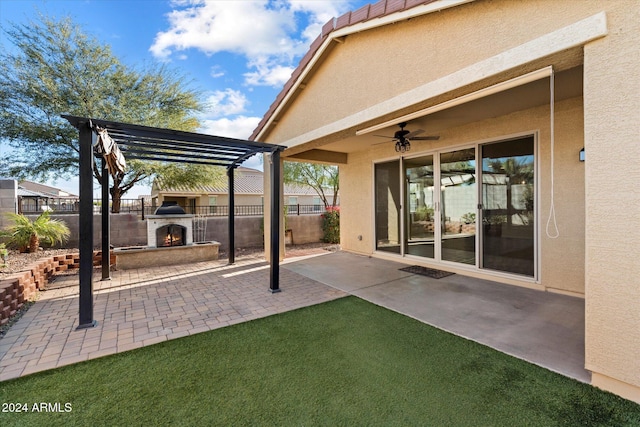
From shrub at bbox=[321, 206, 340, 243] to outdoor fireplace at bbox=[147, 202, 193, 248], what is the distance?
17.2 feet

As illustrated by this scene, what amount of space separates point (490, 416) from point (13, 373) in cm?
423

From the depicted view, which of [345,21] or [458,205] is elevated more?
[345,21]

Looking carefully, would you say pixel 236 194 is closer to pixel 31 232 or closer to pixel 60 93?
pixel 60 93

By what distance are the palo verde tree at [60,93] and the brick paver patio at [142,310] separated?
5286mm

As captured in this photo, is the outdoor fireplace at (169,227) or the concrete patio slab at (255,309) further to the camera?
the outdoor fireplace at (169,227)

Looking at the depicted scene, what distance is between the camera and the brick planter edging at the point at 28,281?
3.87m

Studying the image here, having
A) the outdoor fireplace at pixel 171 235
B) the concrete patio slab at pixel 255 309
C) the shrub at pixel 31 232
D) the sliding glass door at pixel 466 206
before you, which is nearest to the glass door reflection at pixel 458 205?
the sliding glass door at pixel 466 206

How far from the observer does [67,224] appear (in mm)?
7555

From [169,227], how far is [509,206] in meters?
8.10


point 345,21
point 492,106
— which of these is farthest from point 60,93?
point 492,106

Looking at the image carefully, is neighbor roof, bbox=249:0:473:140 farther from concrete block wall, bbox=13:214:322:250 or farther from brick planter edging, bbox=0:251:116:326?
brick planter edging, bbox=0:251:116:326

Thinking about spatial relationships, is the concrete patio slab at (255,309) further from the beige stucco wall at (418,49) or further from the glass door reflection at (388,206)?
the beige stucco wall at (418,49)

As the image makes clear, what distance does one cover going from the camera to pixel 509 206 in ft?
17.9

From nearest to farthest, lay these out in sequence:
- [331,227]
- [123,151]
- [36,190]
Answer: [123,151] → [331,227] → [36,190]
